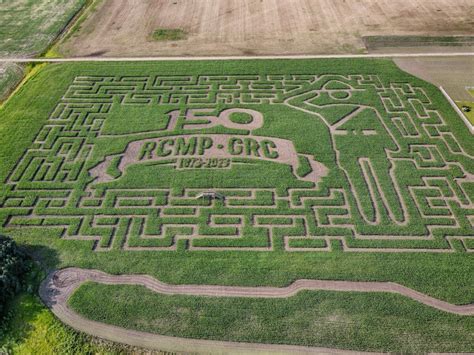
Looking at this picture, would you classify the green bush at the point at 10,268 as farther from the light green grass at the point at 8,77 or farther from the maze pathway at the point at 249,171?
the light green grass at the point at 8,77

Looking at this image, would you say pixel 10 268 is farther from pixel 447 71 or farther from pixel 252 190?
pixel 447 71

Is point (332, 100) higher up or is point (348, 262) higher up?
point (332, 100)

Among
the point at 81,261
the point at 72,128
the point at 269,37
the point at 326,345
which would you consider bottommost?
the point at 326,345

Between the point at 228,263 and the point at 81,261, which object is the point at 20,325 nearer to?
the point at 81,261

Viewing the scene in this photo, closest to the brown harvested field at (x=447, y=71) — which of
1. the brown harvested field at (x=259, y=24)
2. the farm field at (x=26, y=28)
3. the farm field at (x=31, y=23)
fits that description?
the brown harvested field at (x=259, y=24)

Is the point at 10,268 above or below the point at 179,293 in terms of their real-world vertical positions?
above

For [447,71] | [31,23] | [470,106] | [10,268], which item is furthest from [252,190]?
[31,23]

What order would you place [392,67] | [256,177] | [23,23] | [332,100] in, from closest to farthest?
[256,177], [332,100], [392,67], [23,23]

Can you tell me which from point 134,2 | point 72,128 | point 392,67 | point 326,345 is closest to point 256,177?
point 326,345
